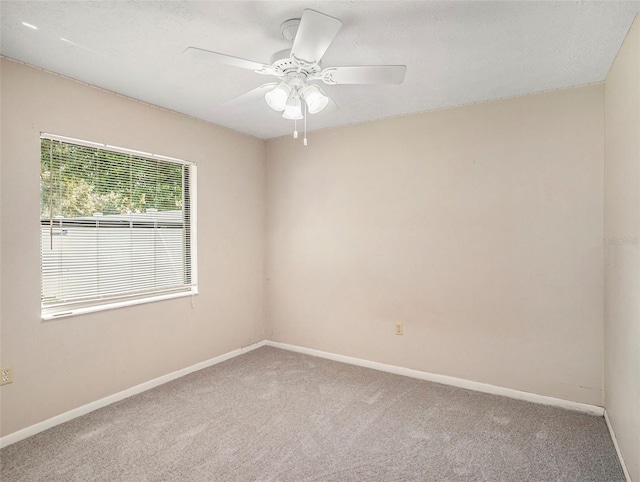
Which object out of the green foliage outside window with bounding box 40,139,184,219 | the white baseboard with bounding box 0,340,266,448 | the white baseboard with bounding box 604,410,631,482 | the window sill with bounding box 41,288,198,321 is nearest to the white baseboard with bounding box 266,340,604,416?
the white baseboard with bounding box 604,410,631,482

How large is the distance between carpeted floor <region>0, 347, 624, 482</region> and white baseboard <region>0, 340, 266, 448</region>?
0.18 feet

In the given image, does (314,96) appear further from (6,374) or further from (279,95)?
(6,374)

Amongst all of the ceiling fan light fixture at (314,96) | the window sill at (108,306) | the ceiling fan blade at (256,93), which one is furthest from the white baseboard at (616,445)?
the window sill at (108,306)

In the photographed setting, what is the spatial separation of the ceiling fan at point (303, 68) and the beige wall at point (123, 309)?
1.37m

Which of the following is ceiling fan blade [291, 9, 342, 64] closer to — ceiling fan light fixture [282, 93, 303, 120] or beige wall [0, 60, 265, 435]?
ceiling fan light fixture [282, 93, 303, 120]

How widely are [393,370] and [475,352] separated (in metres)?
0.80

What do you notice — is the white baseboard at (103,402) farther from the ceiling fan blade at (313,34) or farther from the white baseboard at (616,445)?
the white baseboard at (616,445)

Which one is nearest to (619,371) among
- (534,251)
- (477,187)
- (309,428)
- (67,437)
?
(534,251)

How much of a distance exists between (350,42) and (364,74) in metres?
0.35

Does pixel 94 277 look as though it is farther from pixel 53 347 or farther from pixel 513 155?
pixel 513 155

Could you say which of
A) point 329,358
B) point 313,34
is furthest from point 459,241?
point 313,34

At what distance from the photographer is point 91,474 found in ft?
6.75

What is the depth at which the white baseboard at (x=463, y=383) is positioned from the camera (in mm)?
2785

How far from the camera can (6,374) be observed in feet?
7.70
